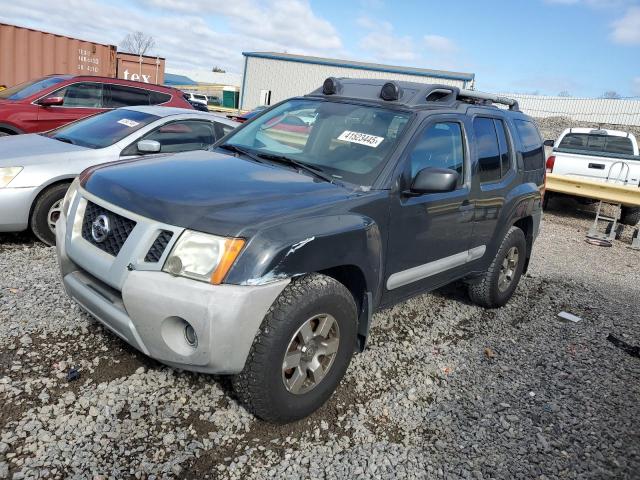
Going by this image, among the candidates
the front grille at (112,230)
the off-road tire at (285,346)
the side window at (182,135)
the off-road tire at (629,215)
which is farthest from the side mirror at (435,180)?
the off-road tire at (629,215)

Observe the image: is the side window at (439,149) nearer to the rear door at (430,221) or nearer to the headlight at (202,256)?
the rear door at (430,221)

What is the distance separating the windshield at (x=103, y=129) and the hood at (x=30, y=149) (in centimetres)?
17

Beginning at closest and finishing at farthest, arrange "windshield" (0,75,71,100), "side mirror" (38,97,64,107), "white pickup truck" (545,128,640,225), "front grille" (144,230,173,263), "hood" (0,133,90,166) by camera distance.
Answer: "front grille" (144,230,173,263), "hood" (0,133,90,166), "side mirror" (38,97,64,107), "windshield" (0,75,71,100), "white pickup truck" (545,128,640,225)

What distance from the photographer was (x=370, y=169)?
121 inches

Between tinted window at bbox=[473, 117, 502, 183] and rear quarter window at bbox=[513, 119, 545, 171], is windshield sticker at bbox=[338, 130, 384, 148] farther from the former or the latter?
rear quarter window at bbox=[513, 119, 545, 171]

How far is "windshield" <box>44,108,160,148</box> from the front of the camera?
5.27m

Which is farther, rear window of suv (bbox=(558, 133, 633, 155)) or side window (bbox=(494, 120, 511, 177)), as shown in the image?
rear window of suv (bbox=(558, 133, 633, 155))

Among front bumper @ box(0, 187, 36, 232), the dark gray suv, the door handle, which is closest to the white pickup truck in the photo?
the door handle

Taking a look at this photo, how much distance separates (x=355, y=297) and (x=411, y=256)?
→ 55 centimetres

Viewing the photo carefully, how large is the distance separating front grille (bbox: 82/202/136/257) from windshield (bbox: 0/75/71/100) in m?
5.80

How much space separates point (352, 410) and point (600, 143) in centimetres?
1046

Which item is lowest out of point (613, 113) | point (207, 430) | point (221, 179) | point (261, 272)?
point (207, 430)

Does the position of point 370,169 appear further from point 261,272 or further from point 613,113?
point 613,113

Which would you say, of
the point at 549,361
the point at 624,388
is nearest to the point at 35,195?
the point at 549,361
